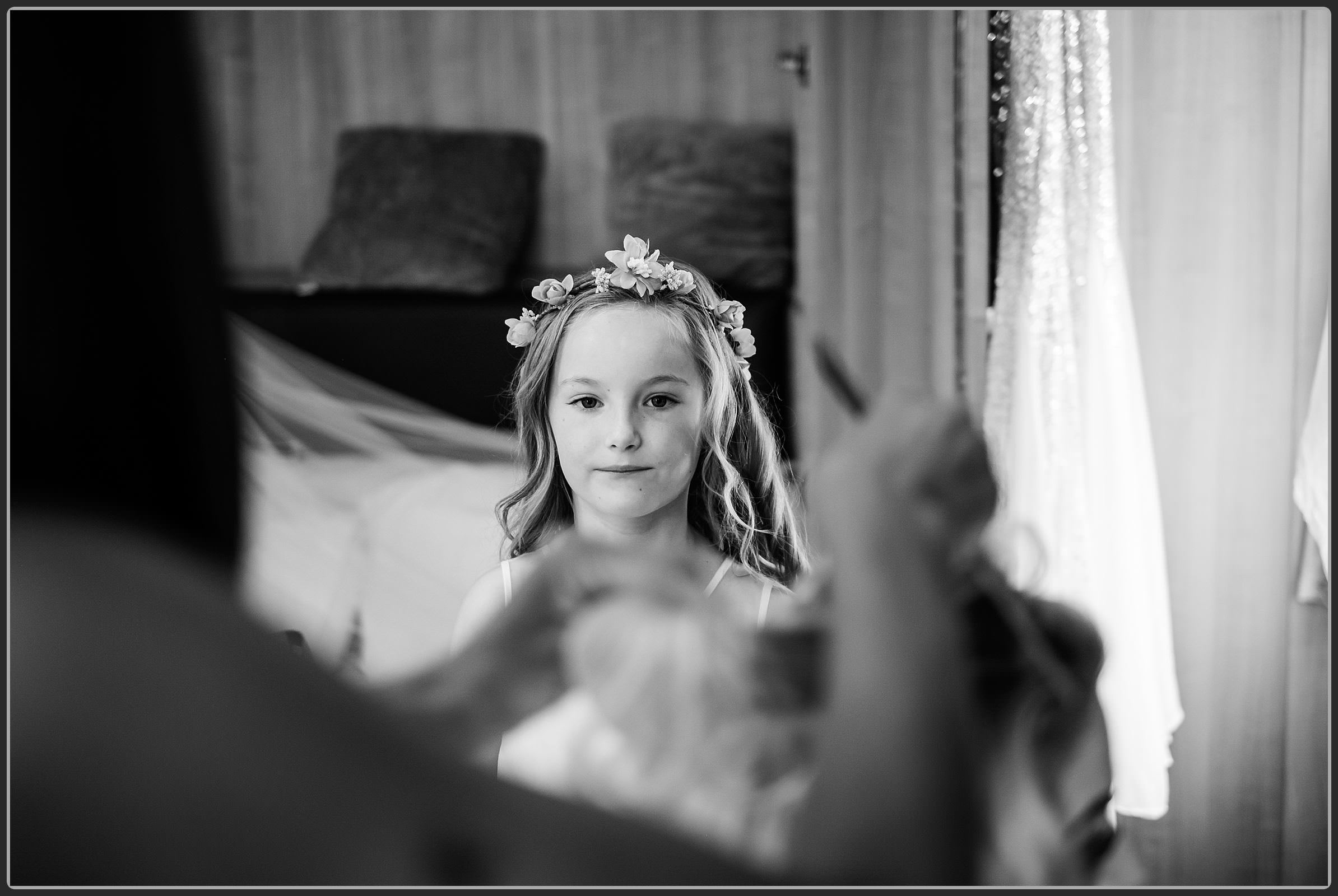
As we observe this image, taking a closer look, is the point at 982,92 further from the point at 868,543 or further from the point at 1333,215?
the point at 868,543

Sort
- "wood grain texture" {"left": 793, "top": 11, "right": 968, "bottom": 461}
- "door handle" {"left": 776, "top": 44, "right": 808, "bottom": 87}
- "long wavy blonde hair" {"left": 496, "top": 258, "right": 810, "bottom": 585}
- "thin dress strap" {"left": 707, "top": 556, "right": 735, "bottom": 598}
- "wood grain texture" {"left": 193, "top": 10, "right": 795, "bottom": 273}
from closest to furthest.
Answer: "thin dress strap" {"left": 707, "top": 556, "right": 735, "bottom": 598} → "long wavy blonde hair" {"left": 496, "top": 258, "right": 810, "bottom": 585} → "wood grain texture" {"left": 793, "top": 11, "right": 968, "bottom": 461} → "door handle" {"left": 776, "top": 44, "right": 808, "bottom": 87} → "wood grain texture" {"left": 193, "top": 10, "right": 795, "bottom": 273}

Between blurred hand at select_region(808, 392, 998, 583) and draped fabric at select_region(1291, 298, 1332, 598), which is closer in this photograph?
blurred hand at select_region(808, 392, 998, 583)

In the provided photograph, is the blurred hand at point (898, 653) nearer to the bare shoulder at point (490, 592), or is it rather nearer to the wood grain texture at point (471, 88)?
the bare shoulder at point (490, 592)

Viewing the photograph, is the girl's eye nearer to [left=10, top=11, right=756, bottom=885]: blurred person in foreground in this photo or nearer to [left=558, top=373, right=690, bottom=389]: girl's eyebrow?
[left=558, top=373, right=690, bottom=389]: girl's eyebrow

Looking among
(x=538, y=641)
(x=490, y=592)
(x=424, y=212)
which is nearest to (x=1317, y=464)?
(x=490, y=592)

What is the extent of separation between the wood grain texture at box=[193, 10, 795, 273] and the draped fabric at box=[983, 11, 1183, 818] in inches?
62.7

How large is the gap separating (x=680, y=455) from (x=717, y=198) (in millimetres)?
1656

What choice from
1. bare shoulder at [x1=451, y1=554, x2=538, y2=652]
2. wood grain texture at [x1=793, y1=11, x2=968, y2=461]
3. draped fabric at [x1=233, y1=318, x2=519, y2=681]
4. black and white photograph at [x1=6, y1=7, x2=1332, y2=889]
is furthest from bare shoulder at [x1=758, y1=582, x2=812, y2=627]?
draped fabric at [x1=233, y1=318, x2=519, y2=681]

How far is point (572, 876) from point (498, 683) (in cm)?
7

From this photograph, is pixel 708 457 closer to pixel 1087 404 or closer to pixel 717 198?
pixel 1087 404

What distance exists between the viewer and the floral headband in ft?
3.12

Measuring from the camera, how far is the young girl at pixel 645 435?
84 cm

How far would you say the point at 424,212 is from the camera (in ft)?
8.41

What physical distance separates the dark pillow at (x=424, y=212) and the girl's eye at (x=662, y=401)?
178 centimetres
